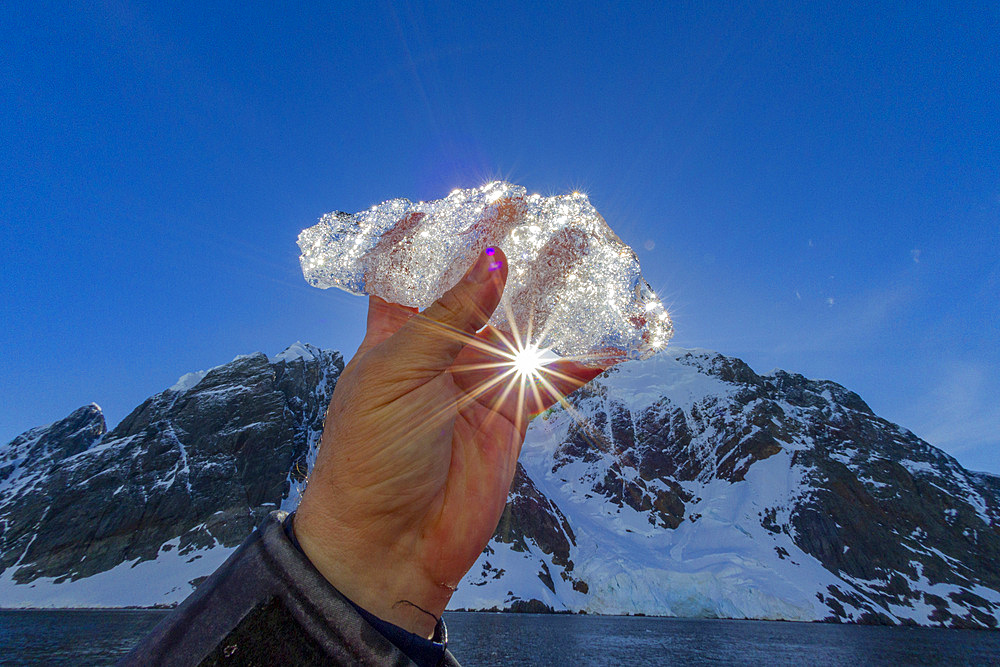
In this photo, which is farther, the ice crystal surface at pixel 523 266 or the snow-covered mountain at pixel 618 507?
the snow-covered mountain at pixel 618 507

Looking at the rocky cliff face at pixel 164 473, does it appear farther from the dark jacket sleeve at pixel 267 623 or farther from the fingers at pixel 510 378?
the dark jacket sleeve at pixel 267 623

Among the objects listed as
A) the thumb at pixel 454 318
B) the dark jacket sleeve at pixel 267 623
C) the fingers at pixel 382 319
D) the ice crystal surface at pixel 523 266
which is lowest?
the dark jacket sleeve at pixel 267 623

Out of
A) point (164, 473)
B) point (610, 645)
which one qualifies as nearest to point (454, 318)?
point (610, 645)

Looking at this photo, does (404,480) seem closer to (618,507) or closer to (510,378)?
(510,378)

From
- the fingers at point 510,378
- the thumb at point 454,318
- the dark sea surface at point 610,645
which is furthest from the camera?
the dark sea surface at point 610,645

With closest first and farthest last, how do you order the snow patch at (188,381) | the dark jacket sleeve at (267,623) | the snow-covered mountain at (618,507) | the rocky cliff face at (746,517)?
1. the dark jacket sleeve at (267,623)
2. the snow-covered mountain at (618,507)
3. the rocky cliff face at (746,517)
4. the snow patch at (188,381)

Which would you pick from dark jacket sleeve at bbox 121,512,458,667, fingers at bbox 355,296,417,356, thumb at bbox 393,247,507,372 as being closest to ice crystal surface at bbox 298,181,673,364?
fingers at bbox 355,296,417,356

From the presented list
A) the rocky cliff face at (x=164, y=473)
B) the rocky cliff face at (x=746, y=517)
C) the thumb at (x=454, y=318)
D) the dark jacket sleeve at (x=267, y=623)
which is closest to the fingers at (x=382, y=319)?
the thumb at (x=454, y=318)
